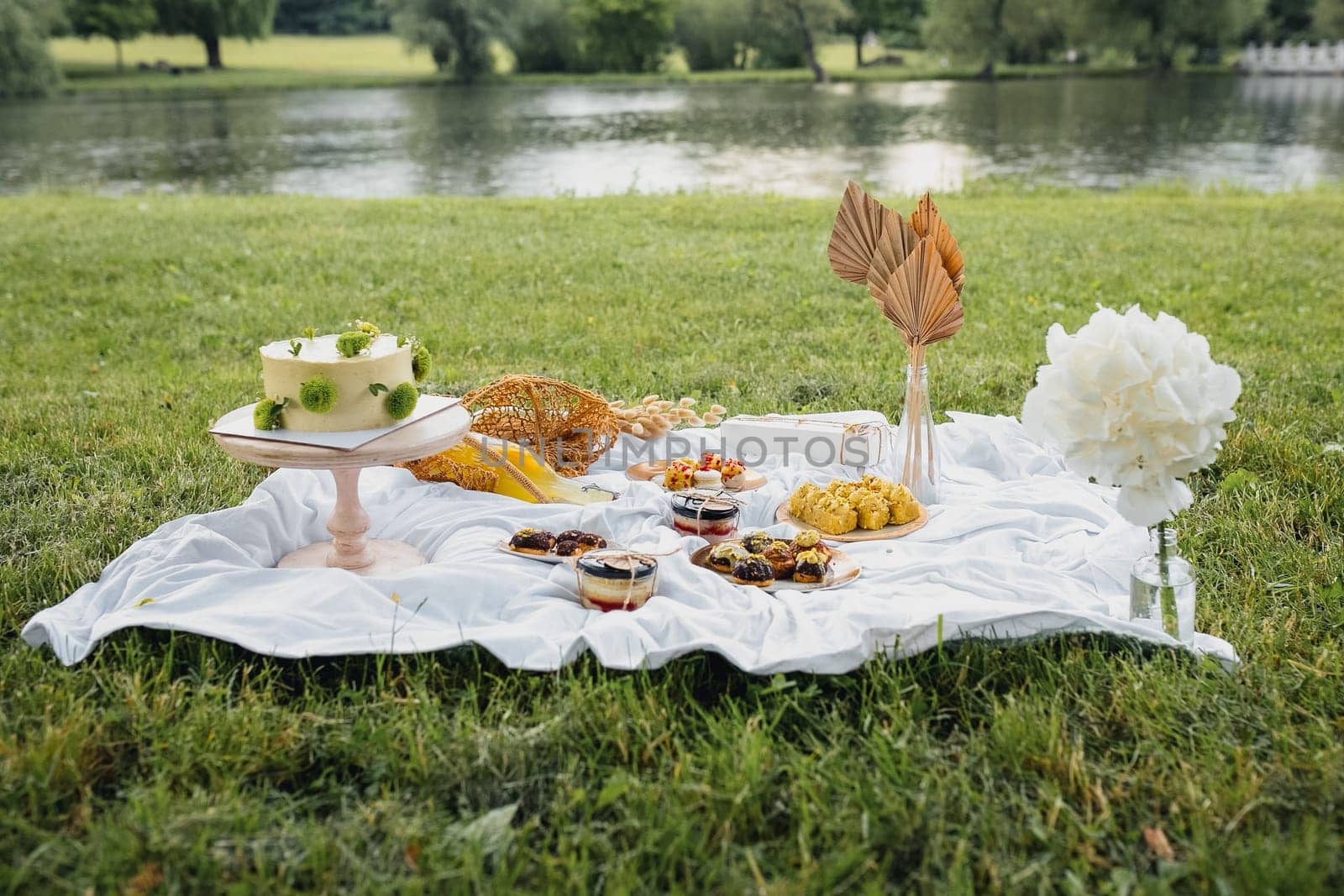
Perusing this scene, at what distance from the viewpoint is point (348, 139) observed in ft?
87.9

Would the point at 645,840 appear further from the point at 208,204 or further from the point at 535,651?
the point at 208,204

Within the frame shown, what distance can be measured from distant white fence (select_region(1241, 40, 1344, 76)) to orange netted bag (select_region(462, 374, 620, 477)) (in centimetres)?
5583

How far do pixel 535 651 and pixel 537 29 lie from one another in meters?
58.4

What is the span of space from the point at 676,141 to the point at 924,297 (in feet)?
74.7

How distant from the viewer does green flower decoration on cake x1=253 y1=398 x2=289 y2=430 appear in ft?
11.6

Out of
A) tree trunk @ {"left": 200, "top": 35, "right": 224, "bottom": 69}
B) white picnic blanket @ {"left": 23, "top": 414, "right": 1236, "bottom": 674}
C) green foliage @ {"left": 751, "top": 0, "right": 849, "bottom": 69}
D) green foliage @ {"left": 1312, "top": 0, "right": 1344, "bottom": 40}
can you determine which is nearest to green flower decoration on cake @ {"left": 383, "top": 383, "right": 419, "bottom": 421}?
white picnic blanket @ {"left": 23, "top": 414, "right": 1236, "bottom": 674}

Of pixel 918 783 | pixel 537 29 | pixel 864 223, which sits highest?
pixel 537 29

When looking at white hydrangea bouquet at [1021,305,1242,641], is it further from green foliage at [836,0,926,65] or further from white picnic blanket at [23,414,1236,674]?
green foliage at [836,0,926,65]

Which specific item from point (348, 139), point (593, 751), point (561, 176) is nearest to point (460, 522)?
point (593, 751)

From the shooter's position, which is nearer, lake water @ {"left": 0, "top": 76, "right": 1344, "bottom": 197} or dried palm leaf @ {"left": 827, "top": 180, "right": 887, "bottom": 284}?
dried palm leaf @ {"left": 827, "top": 180, "right": 887, "bottom": 284}

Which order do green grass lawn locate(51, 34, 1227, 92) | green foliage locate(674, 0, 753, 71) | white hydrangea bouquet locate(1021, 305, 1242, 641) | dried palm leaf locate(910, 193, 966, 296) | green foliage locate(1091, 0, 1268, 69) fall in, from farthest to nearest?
1. green foliage locate(674, 0, 753, 71)
2. green grass lawn locate(51, 34, 1227, 92)
3. green foliage locate(1091, 0, 1268, 69)
4. dried palm leaf locate(910, 193, 966, 296)
5. white hydrangea bouquet locate(1021, 305, 1242, 641)

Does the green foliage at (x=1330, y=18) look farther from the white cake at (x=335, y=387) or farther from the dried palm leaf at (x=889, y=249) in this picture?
the white cake at (x=335, y=387)

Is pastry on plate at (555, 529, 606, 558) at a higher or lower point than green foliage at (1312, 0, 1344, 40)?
lower

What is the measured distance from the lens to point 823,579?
3670 mm
